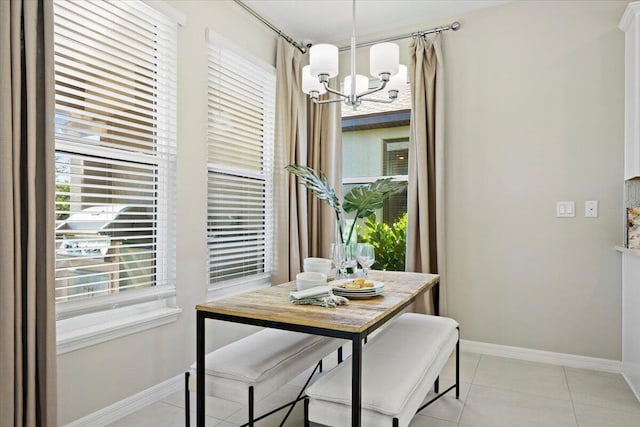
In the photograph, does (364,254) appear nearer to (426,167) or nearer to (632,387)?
(426,167)

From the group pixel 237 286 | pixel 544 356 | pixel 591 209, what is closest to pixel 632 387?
pixel 544 356

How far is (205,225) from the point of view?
9.48 ft

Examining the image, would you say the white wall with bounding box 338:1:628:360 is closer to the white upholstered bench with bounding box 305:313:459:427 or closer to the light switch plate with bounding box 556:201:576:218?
the light switch plate with bounding box 556:201:576:218

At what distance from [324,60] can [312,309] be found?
50.3 inches

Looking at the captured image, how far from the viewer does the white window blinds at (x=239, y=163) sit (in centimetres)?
301

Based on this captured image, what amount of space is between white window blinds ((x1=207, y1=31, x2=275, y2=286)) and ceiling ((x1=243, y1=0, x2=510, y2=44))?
432mm

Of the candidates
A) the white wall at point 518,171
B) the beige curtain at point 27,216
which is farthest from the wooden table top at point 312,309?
the white wall at point 518,171

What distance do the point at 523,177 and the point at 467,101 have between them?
756mm

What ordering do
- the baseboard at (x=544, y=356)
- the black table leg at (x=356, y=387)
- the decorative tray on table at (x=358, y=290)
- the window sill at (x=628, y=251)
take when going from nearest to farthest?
the black table leg at (x=356, y=387) → the decorative tray on table at (x=358, y=290) → the window sill at (x=628, y=251) → the baseboard at (x=544, y=356)

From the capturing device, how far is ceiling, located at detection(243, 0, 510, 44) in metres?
3.25

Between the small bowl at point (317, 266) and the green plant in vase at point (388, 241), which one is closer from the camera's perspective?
the small bowl at point (317, 266)

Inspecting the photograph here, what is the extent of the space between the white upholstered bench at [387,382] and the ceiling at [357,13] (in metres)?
2.53

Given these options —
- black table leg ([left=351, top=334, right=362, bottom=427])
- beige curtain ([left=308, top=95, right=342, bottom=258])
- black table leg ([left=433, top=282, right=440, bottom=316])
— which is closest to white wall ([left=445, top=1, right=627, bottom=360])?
black table leg ([left=433, top=282, right=440, bottom=316])

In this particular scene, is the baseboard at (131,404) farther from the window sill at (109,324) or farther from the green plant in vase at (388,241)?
the green plant in vase at (388,241)
